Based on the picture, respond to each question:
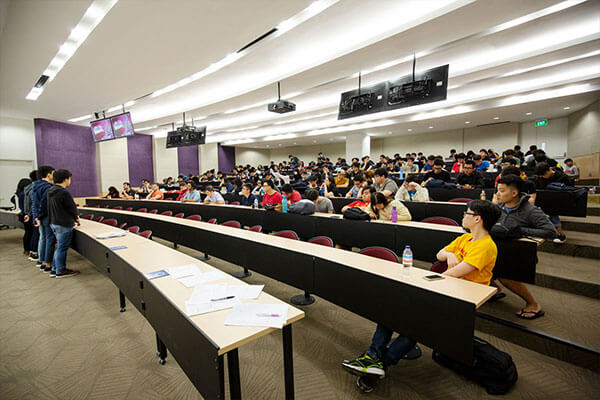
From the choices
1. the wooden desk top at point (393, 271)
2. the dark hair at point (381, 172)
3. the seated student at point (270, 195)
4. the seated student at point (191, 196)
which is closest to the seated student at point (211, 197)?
the seated student at point (191, 196)

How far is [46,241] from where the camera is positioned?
4.45 m

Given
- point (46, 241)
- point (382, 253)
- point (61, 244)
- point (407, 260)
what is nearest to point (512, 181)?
point (382, 253)

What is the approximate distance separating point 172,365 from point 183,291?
874mm

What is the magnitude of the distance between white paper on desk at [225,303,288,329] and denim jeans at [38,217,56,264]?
4.50 metres

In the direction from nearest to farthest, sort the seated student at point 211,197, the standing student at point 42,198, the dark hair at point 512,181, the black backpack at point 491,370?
the black backpack at point 491,370 → the dark hair at point 512,181 → the standing student at point 42,198 → the seated student at point 211,197

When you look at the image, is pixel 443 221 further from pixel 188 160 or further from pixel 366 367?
pixel 188 160

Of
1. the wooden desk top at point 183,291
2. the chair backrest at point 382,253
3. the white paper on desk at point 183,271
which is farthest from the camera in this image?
the chair backrest at point 382,253

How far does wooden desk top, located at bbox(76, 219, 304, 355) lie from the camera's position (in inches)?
52.4

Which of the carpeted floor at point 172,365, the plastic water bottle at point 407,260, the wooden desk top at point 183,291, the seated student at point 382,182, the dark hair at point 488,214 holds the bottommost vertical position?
the carpeted floor at point 172,365

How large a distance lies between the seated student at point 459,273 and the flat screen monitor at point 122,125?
29.0ft

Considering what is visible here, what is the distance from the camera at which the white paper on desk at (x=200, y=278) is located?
6.51 feet

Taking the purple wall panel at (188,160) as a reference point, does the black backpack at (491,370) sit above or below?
below

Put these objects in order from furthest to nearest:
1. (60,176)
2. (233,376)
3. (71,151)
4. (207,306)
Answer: (71,151) < (60,176) < (207,306) < (233,376)

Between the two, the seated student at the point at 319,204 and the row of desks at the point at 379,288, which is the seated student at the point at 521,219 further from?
the seated student at the point at 319,204
